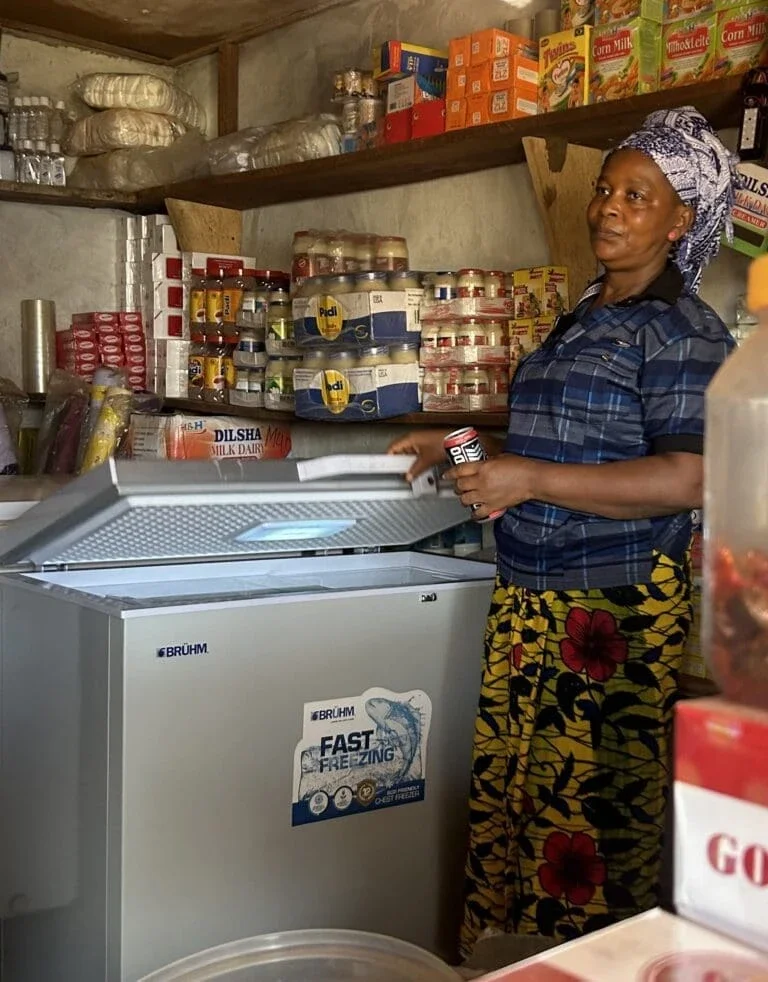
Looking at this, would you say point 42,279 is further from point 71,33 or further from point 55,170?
point 71,33

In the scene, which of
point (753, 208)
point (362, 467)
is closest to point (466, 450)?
point (362, 467)

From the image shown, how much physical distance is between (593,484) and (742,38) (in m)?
0.99

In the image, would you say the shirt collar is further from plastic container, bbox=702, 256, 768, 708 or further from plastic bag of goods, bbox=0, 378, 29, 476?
plastic bag of goods, bbox=0, 378, 29, 476

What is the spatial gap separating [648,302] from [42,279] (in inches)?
107

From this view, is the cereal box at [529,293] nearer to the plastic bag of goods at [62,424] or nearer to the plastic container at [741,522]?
the plastic bag of goods at [62,424]

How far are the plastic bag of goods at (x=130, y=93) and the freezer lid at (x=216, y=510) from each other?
214cm

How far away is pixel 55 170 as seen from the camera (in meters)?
3.70

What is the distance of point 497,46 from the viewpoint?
2465 millimetres

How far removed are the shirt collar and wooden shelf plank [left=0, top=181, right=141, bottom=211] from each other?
2.33m

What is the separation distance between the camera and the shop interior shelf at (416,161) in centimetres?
213

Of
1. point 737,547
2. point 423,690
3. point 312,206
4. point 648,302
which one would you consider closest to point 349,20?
point 312,206

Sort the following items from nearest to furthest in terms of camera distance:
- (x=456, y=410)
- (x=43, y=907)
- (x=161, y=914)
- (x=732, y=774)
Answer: (x=732, y=774), (x=161, y=914), (x=43, y=907), (x=456, y=410)

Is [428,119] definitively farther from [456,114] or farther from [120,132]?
[120,132]

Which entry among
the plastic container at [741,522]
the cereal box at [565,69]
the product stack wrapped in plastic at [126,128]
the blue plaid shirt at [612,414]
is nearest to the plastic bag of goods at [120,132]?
the product stack wrapped in plastic at [126,128]
